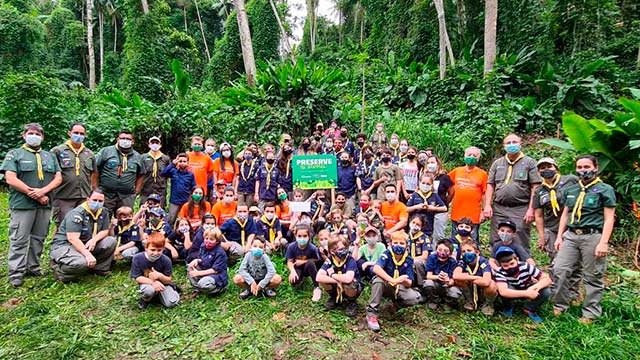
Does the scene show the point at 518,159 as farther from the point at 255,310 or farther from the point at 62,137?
the point at 62,137

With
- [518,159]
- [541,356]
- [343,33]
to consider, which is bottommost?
[541,356]

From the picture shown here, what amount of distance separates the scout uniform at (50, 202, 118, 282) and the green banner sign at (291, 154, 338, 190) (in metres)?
2.66

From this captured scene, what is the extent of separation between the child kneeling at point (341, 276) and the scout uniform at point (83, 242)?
2760 millimetres

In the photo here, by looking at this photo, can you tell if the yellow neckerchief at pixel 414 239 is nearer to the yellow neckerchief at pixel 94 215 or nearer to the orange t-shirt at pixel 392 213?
the orange t-shirt at pixel 392 213

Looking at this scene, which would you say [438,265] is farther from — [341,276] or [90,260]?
[90,260]

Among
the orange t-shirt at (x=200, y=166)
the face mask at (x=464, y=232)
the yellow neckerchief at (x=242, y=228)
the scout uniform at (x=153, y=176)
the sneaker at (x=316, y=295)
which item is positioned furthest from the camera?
the orange t-shirt at (x=200, y=166)

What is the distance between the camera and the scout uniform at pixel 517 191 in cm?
443

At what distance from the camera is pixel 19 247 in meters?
4.50

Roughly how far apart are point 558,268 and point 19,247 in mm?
5836

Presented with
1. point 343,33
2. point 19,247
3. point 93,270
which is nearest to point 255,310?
point 93,270

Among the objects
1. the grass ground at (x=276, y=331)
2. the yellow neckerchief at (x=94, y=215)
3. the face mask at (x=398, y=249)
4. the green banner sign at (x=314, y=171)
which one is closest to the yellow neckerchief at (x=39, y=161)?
the yellow neckerchief at (x=94, y=215)

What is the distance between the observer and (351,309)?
386cm

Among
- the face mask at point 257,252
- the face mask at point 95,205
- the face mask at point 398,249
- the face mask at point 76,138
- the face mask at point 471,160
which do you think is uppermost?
the face mask at point 76,138

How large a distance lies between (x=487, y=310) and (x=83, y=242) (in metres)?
4.52
